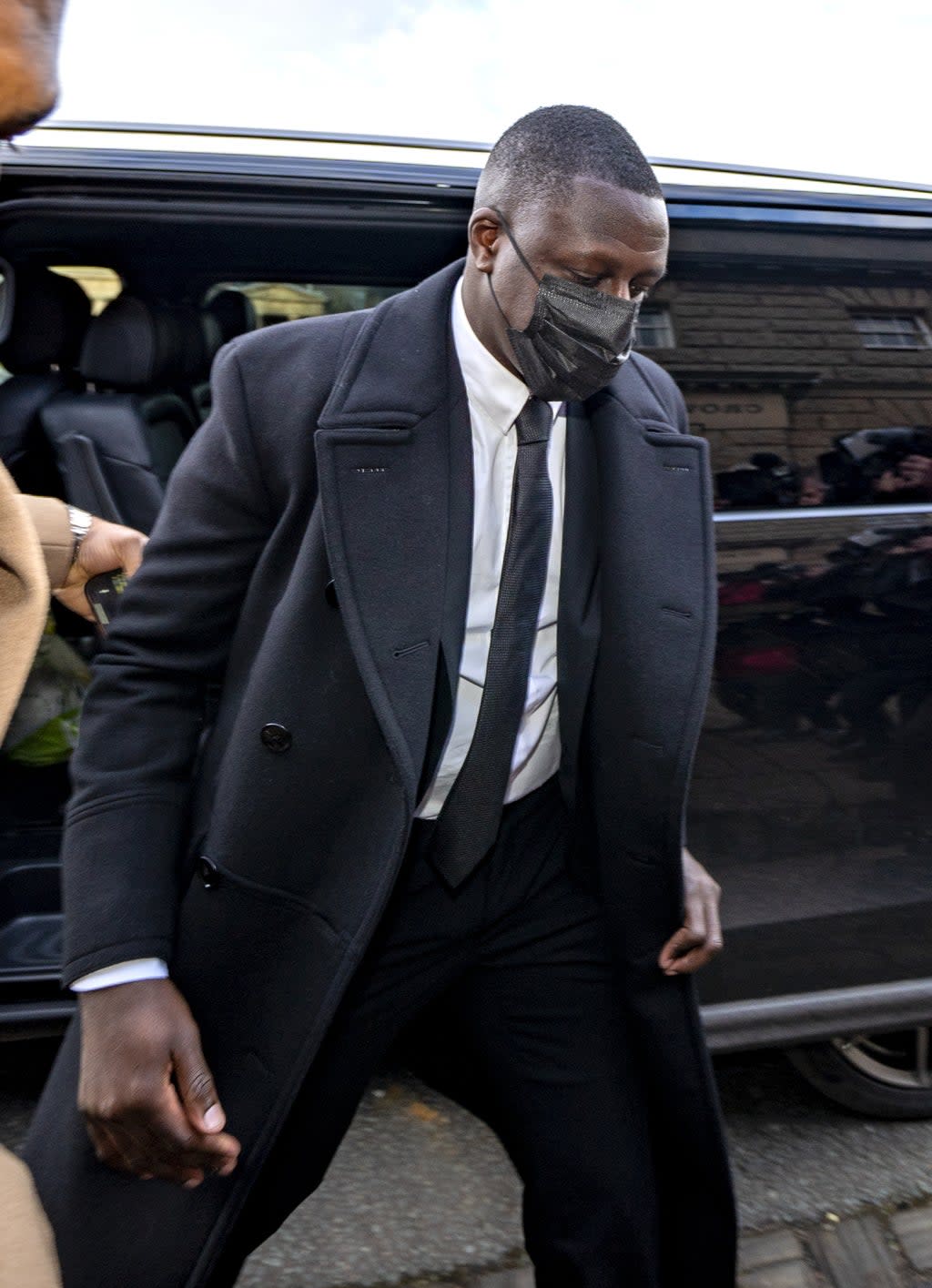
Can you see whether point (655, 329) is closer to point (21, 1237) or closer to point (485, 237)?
point (485, 237)

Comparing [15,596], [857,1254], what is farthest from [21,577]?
[857,1254]

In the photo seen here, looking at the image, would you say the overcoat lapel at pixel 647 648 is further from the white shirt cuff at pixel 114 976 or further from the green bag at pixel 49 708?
the green bag at pixel 49 708

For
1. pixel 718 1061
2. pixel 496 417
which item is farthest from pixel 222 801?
pixel 718 1061

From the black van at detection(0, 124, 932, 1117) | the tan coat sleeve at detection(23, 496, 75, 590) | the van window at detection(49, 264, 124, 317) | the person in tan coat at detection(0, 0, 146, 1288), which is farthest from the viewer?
the van window at detection(49, 264, 124, 317)

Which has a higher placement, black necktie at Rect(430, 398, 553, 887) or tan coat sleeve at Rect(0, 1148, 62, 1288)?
black necktie at Rect(430, 398, 553, 887)

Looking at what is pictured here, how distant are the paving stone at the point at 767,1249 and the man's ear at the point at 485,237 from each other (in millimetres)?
1792

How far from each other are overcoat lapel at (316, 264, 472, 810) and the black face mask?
0.37 feet

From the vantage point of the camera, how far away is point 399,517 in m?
1.58

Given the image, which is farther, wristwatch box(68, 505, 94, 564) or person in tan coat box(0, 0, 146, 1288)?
wristwatch box(68, 505, 94, 564)

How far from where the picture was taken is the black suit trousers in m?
1.73

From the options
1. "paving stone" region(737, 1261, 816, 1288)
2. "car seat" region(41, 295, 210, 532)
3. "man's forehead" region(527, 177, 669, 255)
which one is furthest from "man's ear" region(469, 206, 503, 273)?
"paving stone" region(737, 1261, 816, 1288)

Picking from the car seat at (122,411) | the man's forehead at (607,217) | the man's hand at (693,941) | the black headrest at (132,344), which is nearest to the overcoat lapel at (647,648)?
the man's hand at (693,941)

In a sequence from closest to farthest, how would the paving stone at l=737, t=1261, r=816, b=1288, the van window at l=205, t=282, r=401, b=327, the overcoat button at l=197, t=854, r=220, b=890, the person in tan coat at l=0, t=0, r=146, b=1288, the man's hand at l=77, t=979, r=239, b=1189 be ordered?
the person in tan coat at l=0, t=0, r=146, b=1288
the man's hand at l=77, t=979, r=239, b=1189
the overcoat button at l=197, t=854, r=220, b=890
the paving stone at l=737, t=1261, r=816, b=1288
the van window at l=205, t=282, r=401, b=327

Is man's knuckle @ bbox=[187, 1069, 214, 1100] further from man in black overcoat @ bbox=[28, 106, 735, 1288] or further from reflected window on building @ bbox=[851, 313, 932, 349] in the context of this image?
reflected window on building @ bbox=[851, 313, 932, 349]
